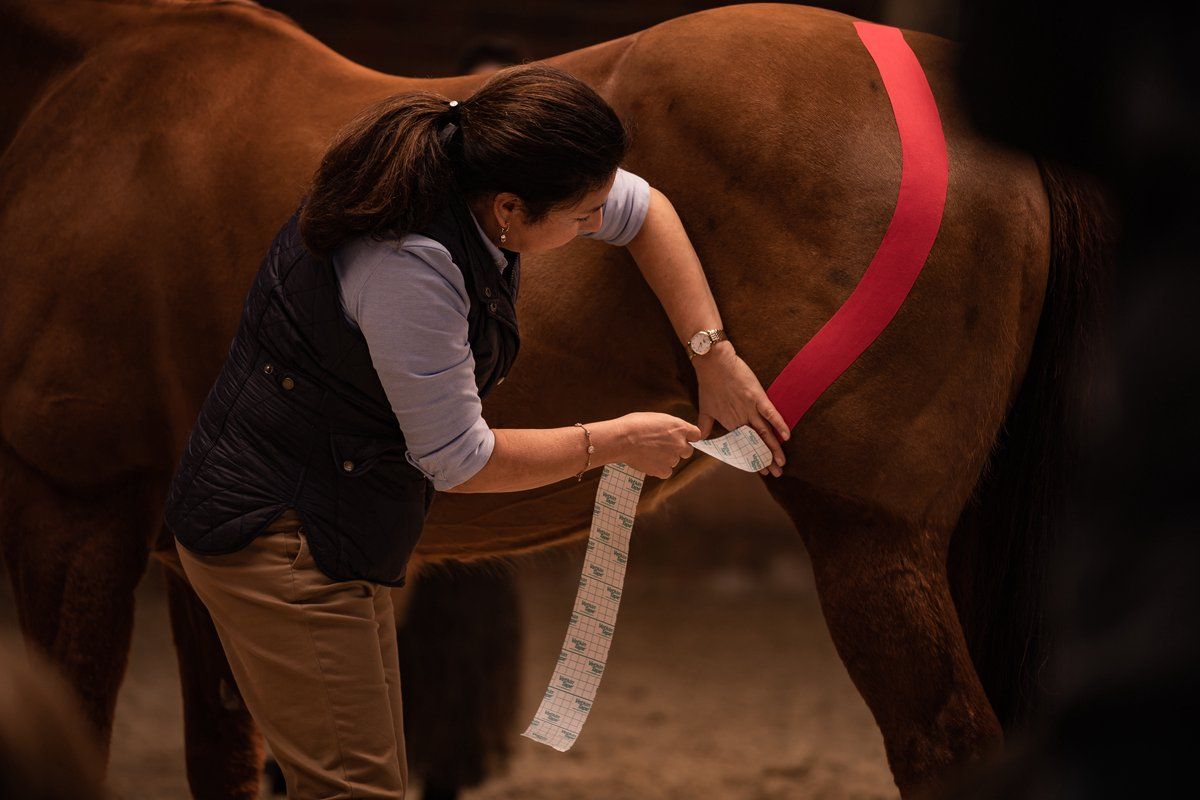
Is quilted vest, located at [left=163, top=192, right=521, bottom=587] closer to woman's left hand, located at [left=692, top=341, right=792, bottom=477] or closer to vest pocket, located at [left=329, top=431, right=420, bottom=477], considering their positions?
vest pocket, located at [left=329, top=431, right=420, bottom=477]

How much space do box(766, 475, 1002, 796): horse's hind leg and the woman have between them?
0.39m

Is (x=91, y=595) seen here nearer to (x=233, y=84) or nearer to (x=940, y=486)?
(x=233, y=84)

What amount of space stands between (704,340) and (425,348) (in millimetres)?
577

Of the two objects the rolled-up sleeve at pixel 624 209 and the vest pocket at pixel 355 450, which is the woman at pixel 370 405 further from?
the rolled-up sleeve at pixel 624 209

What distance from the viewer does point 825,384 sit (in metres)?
1.87

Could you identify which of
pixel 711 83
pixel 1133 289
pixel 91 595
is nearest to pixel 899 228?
pixel 711 83

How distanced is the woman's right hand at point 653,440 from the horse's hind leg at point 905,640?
0.37 meters

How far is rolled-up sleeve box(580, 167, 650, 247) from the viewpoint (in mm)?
1827

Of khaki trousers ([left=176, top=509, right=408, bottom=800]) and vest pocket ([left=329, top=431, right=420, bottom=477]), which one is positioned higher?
vest pocket ([left=329, top=431, right=420, bottom=477])

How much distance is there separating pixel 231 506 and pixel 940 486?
3.49ft

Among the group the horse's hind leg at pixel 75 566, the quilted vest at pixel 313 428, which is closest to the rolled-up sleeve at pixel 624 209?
the quilted vest at pixel 313 428

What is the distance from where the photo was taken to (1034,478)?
201 cm

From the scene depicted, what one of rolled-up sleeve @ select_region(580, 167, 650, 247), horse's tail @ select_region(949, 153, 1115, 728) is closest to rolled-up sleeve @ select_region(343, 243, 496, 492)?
rolled-up sleeve @ select_region(580, 167, 650, 247)

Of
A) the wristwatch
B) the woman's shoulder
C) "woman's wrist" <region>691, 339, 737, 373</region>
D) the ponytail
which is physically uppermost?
the ponytail
